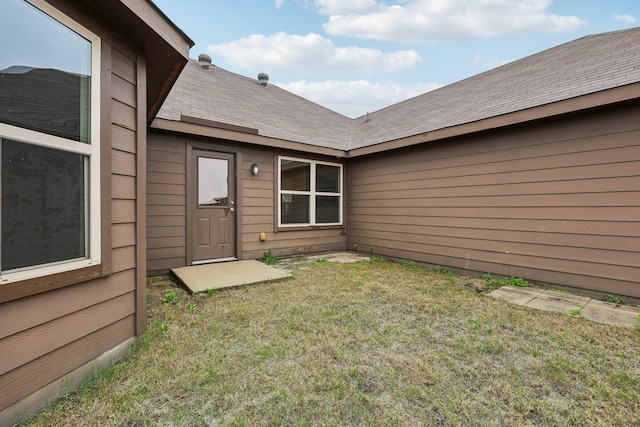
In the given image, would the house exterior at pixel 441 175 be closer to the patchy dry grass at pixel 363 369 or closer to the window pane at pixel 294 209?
the window pane at pixel 294 209

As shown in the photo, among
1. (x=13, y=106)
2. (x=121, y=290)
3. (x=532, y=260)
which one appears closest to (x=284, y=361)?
(x=121, y=290)

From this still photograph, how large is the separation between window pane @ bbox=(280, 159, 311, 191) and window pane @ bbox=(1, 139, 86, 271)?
12.9 ft

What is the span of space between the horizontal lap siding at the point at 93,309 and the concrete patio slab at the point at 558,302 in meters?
3.73

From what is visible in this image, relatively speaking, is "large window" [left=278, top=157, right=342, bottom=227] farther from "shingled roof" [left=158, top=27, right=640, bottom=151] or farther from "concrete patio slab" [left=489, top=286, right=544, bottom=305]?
"concrete patio slab" [left=489, top=286, right=544, bottom=305]

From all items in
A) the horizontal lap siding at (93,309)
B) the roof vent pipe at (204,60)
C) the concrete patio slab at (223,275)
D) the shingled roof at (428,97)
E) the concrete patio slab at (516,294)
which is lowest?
the concrete patio slab at (516,294)

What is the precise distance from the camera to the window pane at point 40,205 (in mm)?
1261

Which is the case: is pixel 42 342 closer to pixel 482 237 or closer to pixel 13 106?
pixel 13 106

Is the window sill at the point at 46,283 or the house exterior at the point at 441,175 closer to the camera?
the window sill at the point at 46,283

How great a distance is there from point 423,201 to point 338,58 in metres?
13.0

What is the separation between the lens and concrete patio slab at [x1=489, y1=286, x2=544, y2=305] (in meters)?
3.09

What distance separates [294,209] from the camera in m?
5.62

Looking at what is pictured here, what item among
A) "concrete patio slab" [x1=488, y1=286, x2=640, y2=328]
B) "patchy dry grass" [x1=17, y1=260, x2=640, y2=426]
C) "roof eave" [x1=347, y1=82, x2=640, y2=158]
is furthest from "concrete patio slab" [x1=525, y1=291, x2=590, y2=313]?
"roof eave" [x1=347, y1=82, x2=640, y2=158]

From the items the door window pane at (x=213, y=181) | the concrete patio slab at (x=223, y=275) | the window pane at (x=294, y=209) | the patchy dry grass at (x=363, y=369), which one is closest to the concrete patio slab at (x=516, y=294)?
the patchy dry grass at (x=363, y=369)

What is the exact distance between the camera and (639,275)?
9.65ft
